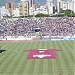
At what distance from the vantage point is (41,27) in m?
69.9

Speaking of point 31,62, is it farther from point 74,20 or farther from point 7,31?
point 74,20

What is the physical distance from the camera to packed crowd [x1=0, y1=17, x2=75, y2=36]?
2511 inches

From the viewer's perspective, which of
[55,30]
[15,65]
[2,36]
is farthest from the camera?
[55,30]

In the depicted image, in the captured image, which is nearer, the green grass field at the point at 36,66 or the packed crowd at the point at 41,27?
the green grass field at the point at 36,66

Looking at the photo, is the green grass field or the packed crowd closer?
the green grass field

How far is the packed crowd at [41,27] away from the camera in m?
63.8

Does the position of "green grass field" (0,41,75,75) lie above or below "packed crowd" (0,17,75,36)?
below

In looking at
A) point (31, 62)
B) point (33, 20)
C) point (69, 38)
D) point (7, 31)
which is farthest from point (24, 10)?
point (31, 62)

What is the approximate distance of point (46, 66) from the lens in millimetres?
25547

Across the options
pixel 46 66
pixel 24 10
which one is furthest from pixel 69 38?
pixel 24 10

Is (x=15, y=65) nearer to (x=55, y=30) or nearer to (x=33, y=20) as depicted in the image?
(x=55, y=30)

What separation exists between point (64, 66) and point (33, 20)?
179 feet

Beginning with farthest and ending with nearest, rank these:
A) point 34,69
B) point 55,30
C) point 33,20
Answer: point 33,20 → point 55,30 → point 34,69

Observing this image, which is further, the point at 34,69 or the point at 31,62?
the point at 31,62
